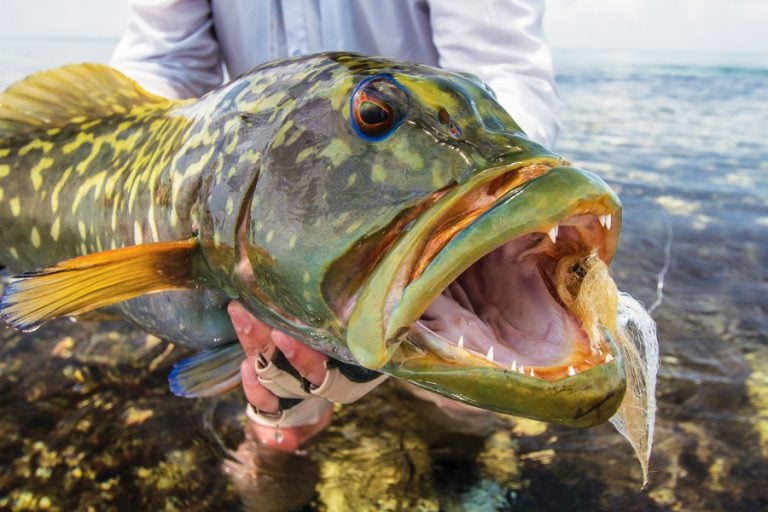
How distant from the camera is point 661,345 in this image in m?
3.51

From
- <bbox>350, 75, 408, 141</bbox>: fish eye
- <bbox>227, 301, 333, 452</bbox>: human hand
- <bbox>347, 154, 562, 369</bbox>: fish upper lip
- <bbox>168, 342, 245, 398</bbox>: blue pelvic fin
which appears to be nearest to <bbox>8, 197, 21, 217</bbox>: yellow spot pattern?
<bbox>168, 342, 245, 398</bbox>: blue pelvic fin

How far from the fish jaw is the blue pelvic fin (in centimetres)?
104

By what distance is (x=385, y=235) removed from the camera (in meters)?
1.29

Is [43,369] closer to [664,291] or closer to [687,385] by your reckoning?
[687,385]

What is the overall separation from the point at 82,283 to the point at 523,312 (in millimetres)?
982

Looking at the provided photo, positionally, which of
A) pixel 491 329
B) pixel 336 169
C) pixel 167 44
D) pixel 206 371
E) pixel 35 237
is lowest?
pixel 206 371

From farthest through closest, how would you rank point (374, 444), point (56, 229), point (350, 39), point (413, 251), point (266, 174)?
point (350, 39)
point (374, 444)
point (56, 229)
point (266, 174)
point (413, 251)

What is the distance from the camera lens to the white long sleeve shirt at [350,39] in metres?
2.71

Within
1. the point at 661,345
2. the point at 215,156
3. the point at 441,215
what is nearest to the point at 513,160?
the point at 441,215

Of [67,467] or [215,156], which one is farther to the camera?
[67,467]

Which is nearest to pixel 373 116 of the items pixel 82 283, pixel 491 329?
pixel 491 329

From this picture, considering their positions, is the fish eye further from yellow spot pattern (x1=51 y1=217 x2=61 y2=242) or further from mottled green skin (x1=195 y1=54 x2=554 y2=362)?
yellow spot pattern (x1=51 y1=217 x2=61 y2=242)

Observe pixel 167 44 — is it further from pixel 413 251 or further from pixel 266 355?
pixel 413 251

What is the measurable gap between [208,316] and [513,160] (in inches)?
46.7
